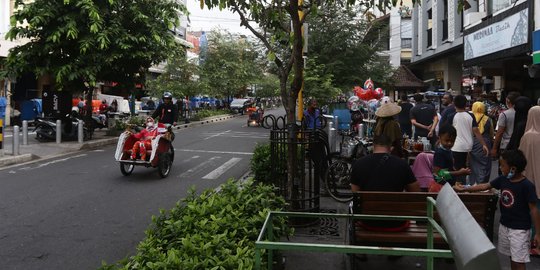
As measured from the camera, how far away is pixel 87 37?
16.0 m

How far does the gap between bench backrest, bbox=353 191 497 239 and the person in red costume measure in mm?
6795

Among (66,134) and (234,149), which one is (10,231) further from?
(66,134)

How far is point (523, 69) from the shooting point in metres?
17.4

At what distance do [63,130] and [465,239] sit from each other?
18.6 meters

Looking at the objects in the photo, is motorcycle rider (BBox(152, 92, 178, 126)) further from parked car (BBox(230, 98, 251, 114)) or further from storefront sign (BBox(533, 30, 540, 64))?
parked car (BBox(230, 98, 251, 114))

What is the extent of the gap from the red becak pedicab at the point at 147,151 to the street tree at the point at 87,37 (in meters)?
5.71

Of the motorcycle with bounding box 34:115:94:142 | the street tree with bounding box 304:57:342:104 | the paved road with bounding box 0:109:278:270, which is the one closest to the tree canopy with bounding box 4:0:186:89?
the motorcycle with bounding box 34:115:94:142

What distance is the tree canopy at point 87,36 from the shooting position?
15727 mm

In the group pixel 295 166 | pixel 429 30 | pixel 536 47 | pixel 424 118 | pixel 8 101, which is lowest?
pixel 295 166

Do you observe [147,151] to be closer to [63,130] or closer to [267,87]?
[63,130]

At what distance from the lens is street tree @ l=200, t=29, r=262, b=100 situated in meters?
39.8

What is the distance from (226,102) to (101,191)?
147ft

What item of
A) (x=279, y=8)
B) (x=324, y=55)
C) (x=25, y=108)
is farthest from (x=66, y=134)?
(x=279, y=8)

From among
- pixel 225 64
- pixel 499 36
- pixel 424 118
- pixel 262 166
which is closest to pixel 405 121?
pixel 424 118
